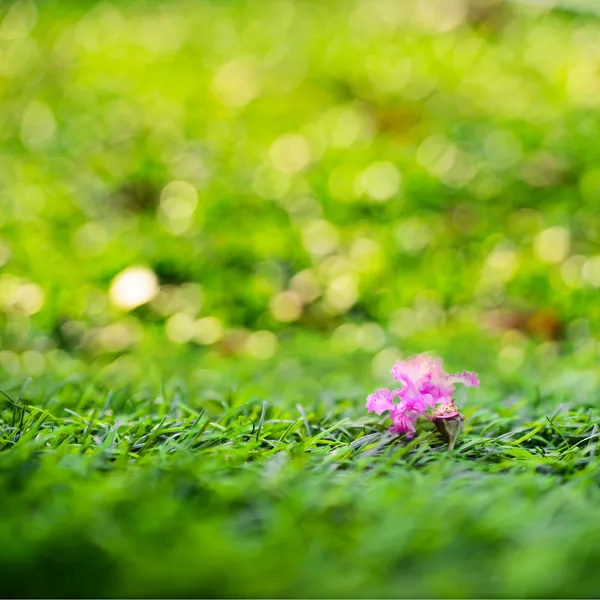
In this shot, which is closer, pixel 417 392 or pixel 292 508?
pixel 292 508

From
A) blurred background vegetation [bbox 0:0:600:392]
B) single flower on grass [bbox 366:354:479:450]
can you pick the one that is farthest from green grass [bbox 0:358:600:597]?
blurred background vegetation [bbox 0:0:600:392]

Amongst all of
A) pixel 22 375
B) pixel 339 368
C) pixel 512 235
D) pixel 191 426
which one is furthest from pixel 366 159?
pixel 191 426

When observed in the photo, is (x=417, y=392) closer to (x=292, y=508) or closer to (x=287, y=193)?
(x=292, y=508)

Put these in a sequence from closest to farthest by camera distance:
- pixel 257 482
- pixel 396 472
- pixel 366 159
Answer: pixel 257 482 < pixel 396 472 < pixel 366 159

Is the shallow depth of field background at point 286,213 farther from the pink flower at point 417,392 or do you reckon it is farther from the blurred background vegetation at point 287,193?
the pink flower at point 417,392

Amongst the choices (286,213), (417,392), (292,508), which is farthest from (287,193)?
(292,508)

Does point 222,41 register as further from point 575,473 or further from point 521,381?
point 575,473

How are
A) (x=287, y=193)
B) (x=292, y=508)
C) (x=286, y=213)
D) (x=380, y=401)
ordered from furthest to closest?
(x=287, y=193)
(x=286, y=213)
(x=380, y=401)
(x=292, y=508)
